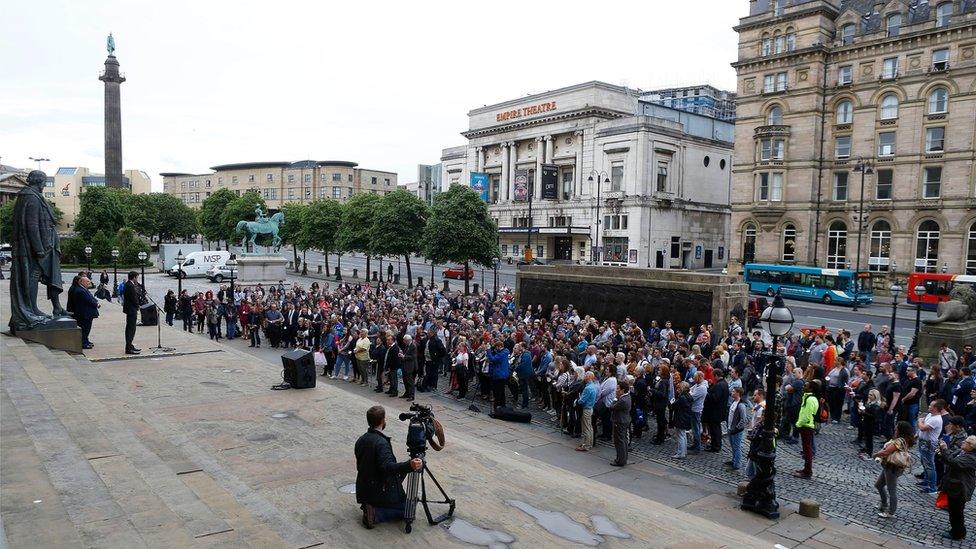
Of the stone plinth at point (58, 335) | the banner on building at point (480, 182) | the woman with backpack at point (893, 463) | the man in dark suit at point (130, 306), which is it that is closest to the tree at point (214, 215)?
the banner on building at point (480, 182)

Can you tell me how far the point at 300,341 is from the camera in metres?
22.5

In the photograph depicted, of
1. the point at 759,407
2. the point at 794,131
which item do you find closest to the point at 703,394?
the point at 759,407

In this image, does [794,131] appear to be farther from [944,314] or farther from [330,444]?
[330,444]

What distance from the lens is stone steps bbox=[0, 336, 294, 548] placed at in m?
5.66

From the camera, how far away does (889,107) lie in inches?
1902

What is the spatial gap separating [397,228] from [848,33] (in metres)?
39.4

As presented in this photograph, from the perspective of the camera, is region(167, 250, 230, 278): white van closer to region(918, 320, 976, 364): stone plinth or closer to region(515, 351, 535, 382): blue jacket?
region(515, 351, 535, 382): blue jacket

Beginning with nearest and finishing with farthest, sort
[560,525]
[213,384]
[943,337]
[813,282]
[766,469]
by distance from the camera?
[560,525], [766,469], [213,384], [943,337], [813,282]

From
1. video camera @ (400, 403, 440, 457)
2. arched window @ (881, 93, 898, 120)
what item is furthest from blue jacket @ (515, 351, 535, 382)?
arched window @ (881, 93, 898, 120)

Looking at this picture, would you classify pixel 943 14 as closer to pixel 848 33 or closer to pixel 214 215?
pixel 848 33

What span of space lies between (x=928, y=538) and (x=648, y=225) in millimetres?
61531

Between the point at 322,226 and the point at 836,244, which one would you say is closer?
the point at 836,244

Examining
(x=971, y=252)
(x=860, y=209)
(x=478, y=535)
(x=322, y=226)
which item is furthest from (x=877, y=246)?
(x=478, y=535)

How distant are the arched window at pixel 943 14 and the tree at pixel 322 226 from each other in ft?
170
